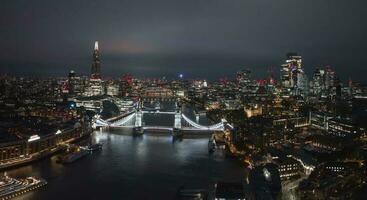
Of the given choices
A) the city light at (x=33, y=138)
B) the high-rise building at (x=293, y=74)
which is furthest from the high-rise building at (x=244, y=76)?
the city light at (x=33, y=138)

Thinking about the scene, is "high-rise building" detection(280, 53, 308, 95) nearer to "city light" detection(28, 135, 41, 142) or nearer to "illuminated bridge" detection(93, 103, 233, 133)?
"illuminated bridge" detection(93, 103, 233, 133)

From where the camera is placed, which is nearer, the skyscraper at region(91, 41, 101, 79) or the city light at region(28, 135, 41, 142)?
the city light at region(28, 135, 41, 142)

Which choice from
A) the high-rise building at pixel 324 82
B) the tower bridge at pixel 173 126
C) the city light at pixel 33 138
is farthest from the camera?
the high-rise building at pixel 324 82

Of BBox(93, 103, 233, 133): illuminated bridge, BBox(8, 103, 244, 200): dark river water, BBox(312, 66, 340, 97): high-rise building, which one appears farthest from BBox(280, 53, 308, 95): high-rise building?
Answer: BBox(8, 103, 244, 200): dark river water

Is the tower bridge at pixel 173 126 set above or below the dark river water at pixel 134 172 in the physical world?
above

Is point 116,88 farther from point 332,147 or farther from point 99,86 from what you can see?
point 332,147

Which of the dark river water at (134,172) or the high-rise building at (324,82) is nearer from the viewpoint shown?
the dark river water at (134,172)

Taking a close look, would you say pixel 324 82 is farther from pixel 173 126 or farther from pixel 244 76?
pixel 173 126

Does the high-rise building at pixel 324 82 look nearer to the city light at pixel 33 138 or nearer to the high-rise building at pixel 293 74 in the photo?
the high-rise building at pixel 293 74

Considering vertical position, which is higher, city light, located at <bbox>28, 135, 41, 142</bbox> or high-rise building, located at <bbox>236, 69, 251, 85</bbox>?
high-rise building, located at <bbox>236, 69, 251, 85</bbox>
